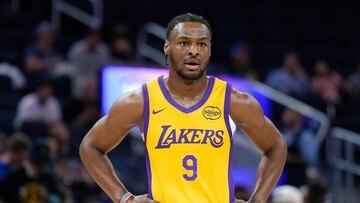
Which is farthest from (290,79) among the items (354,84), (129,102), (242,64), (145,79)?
(129,102)

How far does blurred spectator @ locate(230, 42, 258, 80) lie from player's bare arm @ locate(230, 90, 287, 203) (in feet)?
30.6

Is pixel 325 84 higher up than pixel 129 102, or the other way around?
pixel 129 102

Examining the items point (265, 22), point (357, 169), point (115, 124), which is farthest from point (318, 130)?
point (115, 124)

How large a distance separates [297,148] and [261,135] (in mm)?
6722

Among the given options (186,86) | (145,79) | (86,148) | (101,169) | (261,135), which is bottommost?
(145,79)

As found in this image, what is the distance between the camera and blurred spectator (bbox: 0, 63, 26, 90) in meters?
13.1

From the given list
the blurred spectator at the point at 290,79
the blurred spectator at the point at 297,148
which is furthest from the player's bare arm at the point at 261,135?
the blurred spectator at the point at 290,79

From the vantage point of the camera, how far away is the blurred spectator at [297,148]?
11.6 m

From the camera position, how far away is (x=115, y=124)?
205 inches

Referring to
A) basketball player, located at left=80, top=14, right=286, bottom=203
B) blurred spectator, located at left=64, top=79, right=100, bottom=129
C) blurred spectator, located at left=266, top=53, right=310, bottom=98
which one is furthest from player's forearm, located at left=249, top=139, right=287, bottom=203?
blurred spectator, located at left=266, top=53, right=310, bottom=98

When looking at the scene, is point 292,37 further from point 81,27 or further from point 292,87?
point 81,27

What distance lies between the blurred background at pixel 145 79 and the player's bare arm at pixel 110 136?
279cm

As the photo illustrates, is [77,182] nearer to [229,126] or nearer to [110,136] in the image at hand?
[110,136]

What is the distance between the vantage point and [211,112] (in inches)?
206
